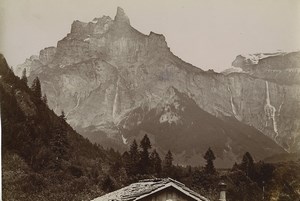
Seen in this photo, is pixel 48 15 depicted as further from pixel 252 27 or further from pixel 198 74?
pixel 252 27

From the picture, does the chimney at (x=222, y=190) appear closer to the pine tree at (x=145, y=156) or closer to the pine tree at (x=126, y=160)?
the pine tree at (x=145, y=156)

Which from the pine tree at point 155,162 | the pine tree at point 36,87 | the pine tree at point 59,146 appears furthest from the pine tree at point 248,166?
the pine tree at point 36,87

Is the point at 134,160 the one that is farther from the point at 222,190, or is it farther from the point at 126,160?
the point at 222,190

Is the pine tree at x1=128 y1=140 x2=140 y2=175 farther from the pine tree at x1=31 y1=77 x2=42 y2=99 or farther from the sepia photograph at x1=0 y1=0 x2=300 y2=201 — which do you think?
the pine tree at x1=31 y1=77 x2=42 y2=99

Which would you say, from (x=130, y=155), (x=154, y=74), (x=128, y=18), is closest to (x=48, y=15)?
(x=128, y=18)

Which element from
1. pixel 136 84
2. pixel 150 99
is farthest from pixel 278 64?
pixel 136 84

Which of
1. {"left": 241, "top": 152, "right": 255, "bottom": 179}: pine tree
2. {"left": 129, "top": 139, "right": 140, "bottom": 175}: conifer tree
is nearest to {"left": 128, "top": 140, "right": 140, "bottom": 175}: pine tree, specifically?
{"left": 129, "top": 139, "right": 140, "bottom": 175}: conifer tree

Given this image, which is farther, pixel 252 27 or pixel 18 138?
pixel 252 27
